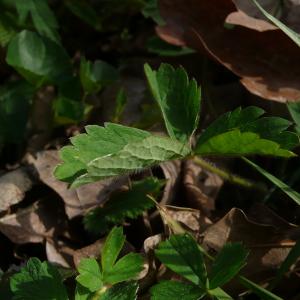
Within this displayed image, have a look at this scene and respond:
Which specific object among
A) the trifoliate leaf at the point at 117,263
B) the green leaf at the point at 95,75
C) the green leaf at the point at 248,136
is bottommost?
the trifoliate leaf at the point at 117,263

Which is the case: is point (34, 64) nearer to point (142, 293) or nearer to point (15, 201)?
point (15, 201)

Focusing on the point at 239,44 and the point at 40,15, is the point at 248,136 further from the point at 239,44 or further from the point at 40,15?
the point at 40,15

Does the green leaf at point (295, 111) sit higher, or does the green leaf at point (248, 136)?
the green leaf at point (248, 136)

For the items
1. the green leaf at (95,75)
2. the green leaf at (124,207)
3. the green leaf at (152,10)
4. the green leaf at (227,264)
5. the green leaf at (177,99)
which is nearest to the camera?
the green leaf at (227,264)

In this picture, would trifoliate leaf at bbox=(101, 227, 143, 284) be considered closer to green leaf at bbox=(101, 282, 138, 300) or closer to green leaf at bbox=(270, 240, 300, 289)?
green leaf at bbox=(101, 282, 138, 300)

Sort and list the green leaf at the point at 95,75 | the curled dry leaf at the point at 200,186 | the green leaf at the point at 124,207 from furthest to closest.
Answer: the green leaf at the point at 95,75
the curled dry leaf at the point at 200,186
the green leaf at the point at 124,207

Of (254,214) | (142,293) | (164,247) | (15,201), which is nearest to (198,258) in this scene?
(164,247)

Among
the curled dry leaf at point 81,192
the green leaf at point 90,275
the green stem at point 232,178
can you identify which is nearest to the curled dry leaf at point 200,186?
the green stem at point 232,178

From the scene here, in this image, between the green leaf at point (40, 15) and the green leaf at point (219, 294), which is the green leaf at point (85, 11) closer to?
the green leaf at point (40, 15)
